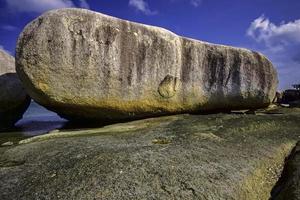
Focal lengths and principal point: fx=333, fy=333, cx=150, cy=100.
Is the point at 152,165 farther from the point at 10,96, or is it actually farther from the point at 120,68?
the point at 10,96

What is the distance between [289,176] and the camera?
3.70 m

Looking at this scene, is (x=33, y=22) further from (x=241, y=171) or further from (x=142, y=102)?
(x=241, y=171)

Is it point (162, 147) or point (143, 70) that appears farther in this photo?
point (143, 70)

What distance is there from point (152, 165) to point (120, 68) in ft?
12.2

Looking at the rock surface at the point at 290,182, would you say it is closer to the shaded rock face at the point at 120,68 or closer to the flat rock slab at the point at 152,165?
the flat rock slab at the point at 152,165

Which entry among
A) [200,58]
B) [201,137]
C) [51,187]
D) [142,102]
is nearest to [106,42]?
[142,102]

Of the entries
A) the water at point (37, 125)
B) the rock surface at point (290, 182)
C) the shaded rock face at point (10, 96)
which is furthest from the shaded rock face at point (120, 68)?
the rock surface at point (290, 182)

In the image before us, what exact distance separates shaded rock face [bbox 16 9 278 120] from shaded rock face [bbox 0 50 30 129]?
2.68m

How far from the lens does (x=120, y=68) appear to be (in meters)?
7.03

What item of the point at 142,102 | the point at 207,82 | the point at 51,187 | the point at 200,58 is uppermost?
the point at 200,58

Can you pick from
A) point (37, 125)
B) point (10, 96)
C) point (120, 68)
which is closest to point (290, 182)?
point (120, 68)

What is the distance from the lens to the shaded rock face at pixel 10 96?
30.8 feet

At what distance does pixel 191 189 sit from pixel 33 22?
5.14 meters

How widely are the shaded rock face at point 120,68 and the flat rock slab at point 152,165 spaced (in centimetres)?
164
